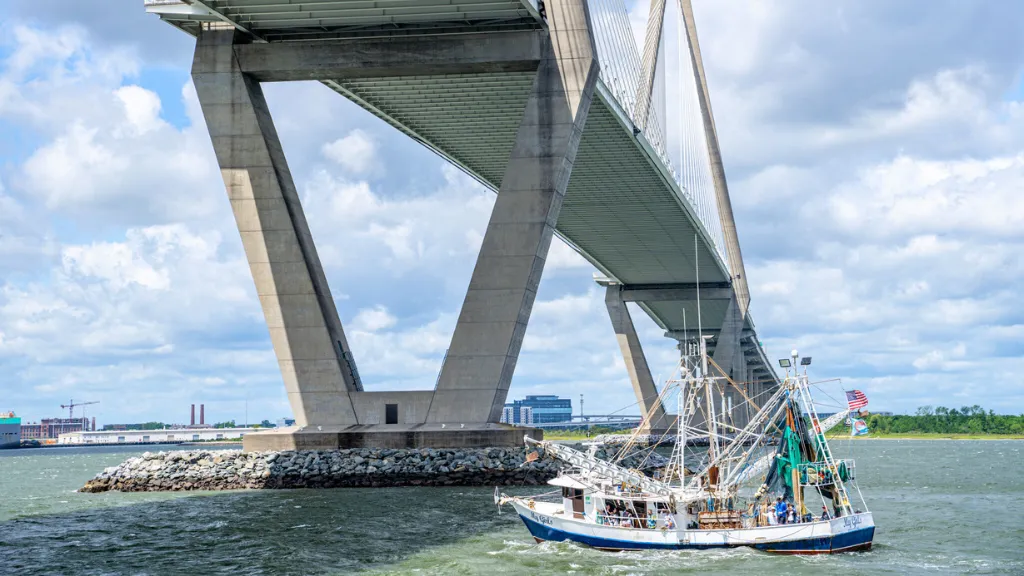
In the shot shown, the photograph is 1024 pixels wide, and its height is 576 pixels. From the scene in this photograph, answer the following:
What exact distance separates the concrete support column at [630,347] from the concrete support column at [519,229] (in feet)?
205

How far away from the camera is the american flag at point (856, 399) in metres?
32.9

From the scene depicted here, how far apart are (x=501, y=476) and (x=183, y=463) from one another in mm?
12492

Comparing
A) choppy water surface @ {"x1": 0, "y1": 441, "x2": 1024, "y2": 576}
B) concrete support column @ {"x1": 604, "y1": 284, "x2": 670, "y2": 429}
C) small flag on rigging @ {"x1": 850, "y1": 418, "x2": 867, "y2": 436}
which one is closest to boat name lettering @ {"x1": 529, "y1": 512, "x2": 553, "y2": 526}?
choppy water surface @ {"x1": 0, "y1": 441, "x2": 1024, "y2": 576}

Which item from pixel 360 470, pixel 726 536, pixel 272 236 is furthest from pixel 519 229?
pixel 726 536

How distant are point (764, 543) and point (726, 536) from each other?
957 millimetres

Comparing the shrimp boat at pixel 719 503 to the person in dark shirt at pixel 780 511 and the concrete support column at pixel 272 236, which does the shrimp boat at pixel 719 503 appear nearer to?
the person in dark shirt at pixel 780 511

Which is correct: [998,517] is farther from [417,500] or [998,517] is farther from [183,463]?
[183,463]

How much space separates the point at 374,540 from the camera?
99.1 feet

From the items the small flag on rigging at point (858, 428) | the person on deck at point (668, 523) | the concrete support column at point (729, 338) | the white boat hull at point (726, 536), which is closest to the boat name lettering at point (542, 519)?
the white boat hull at point (726, 536)

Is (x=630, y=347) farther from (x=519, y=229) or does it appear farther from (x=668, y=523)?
(x=668, y=523)

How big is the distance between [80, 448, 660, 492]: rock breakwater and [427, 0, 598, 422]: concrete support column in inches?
96.9

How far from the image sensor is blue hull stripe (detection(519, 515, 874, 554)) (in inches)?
1189

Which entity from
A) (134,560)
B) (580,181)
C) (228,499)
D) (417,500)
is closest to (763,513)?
(417,500)

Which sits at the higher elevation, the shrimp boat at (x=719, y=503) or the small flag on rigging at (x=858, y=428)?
the small flag on rigging at (x=858, y=428)
